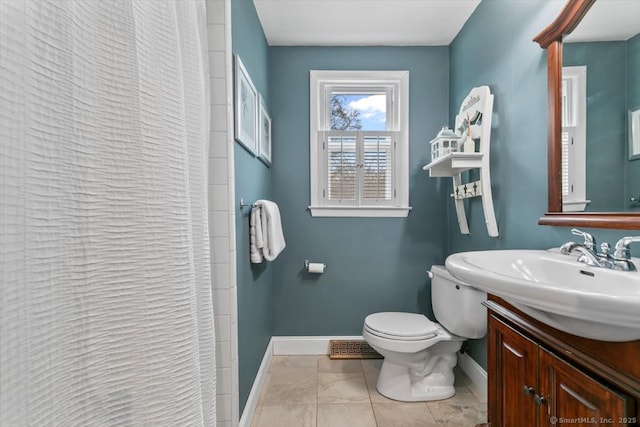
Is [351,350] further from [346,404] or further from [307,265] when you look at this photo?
[307,265]

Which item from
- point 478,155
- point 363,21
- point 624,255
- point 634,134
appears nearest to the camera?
point 624,255

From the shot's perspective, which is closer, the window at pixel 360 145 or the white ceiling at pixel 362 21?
the white ceiling at pixel 362 21

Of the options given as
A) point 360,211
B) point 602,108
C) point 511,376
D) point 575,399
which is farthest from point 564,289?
point 360,211

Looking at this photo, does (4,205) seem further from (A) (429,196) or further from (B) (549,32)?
(A) (429,196)

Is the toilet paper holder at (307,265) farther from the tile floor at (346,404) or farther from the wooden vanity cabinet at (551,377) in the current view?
the wooden vanity cabinet at (551,377)

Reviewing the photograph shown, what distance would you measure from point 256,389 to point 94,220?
163 cm

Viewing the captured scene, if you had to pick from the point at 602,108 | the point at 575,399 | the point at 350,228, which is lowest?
the point at 575,399

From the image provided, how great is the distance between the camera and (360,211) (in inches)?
94.5

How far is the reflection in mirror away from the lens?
100 centimetres

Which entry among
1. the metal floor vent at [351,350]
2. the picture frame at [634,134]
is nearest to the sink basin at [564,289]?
the picture frame at [634,134]

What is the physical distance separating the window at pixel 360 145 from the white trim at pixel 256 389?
108 cm

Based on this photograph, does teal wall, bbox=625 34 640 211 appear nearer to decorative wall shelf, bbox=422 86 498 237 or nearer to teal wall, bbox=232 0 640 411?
decorative wall shelf, bbox=422 86 498 237

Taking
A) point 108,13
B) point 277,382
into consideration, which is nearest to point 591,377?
point 108,13

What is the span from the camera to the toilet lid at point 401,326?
1.76m
